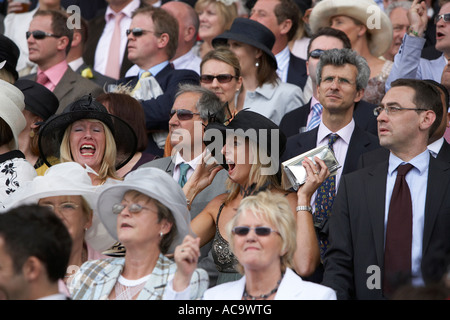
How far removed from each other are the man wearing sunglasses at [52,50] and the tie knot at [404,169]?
388 cm

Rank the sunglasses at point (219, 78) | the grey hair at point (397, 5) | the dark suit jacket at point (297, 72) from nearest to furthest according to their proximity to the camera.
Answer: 1. the sunglasses at point (219, 78)
2. the dark suit jacket at point (297, 72)
3. the grey hair at point (397, 5)

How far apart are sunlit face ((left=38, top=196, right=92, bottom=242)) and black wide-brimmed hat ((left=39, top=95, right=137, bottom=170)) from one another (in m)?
1.15

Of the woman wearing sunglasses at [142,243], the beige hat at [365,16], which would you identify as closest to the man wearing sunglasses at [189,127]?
the woman wearing sunglasses at [142,243]

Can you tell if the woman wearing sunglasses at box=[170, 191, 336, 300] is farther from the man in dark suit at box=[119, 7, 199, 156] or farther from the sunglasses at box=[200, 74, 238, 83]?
the man in dark suit at box=[119, 7, 199, 156]

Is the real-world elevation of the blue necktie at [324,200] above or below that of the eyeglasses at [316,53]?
below

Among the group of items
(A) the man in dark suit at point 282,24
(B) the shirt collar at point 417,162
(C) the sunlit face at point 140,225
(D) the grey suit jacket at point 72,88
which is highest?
(A) the man in dark suit at point 282,24

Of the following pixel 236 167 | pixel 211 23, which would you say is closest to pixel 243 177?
pixel 236 167

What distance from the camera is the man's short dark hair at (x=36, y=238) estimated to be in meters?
4.34

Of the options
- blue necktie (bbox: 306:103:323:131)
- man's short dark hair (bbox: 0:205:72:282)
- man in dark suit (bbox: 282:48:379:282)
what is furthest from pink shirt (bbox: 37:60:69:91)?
man's short dark hair (bbox: 0:205:72:282)

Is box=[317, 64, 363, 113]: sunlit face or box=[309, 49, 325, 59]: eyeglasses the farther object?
box=[309, 49, 325, 59]: eyeglasses

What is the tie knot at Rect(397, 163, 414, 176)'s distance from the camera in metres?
5.76

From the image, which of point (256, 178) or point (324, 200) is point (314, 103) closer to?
point (324, 200)

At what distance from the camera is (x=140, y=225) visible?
16.9 ft

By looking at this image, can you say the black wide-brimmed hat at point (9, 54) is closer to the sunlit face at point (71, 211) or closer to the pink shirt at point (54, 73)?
the pink shirt at point (54, 73)
